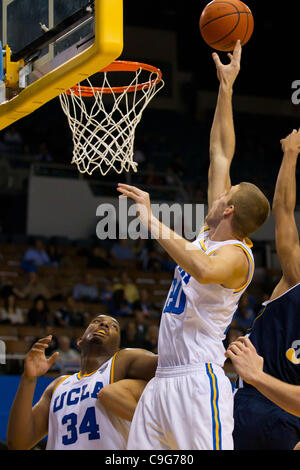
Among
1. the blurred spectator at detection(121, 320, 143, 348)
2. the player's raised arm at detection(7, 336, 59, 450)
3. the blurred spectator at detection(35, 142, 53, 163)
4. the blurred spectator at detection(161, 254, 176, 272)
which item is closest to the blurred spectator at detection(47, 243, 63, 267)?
the blurred spectator at detection(161, 254, 176, 272)

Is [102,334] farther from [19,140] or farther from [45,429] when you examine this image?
[19,140]

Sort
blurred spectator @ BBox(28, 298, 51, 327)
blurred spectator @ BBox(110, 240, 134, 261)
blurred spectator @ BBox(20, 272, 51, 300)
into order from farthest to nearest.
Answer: blurred spectator @ BBox(110, 240, 134, 261) < blurred spectator @ BBox(20, 272, 51, 300) < blurred spectator @ BBox(28, 298, 51, 327)

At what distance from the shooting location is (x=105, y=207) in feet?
39.9

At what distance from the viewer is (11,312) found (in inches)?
390

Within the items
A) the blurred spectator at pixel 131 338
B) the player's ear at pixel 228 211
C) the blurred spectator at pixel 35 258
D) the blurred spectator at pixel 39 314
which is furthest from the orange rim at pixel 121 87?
the blurred spectator at pixel 35 258

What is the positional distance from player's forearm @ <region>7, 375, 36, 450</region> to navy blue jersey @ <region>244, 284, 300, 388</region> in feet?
3.90

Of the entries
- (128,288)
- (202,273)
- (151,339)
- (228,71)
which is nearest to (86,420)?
(202,273)

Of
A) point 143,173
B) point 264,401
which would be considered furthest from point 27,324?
point 264,401

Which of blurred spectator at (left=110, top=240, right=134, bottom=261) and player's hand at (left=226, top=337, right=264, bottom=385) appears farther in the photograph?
blurred spectator at (left=110, top=240, right=134, bottom=261)

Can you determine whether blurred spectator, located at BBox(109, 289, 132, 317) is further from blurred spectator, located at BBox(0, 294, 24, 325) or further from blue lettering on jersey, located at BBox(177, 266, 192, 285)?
blue lettering on jersey, located at BBox(177, 266, 192, 285)

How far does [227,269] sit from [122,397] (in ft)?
2.94

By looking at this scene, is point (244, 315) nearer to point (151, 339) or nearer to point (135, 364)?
point (151, 339)

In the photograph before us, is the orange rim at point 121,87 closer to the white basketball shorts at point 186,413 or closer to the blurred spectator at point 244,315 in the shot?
the white basketball shorts at point 186,413

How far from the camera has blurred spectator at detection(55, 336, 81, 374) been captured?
8.38 m
